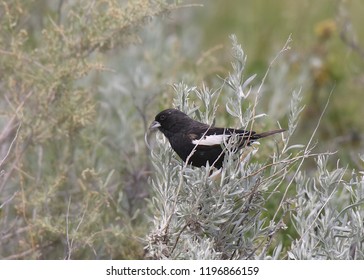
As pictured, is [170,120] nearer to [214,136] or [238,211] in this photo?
[214,136]

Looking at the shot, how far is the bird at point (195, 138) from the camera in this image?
13.9ft

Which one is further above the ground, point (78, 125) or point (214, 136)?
point (214, 136)

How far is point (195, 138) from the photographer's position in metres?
4.39

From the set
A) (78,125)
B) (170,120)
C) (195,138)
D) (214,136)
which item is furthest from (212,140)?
(78,125)

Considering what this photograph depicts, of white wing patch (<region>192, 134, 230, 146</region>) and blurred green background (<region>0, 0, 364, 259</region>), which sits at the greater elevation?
white wing patch (<region>192, 134, 230, 146</region>)

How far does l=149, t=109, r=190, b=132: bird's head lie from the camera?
447 centimetres

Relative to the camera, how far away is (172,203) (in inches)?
154

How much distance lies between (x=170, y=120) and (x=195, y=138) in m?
0.28

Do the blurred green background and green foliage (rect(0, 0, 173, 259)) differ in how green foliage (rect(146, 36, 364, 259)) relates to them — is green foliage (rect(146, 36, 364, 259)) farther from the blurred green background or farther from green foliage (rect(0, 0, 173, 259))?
green foliage (rect(0, 0, 173, 259))

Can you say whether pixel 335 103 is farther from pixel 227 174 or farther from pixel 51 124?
pixel 227 174

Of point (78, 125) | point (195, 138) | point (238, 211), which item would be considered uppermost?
point (195, 138)

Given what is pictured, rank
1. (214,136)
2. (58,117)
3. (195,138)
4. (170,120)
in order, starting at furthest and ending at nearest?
(58,117) → (170,120) → (195,138) → (214,136)

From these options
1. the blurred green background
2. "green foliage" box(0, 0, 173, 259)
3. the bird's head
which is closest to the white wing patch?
the bird's head

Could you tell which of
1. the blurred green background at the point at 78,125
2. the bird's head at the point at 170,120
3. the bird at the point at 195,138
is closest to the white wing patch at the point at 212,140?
the bird at the point at 195,138
